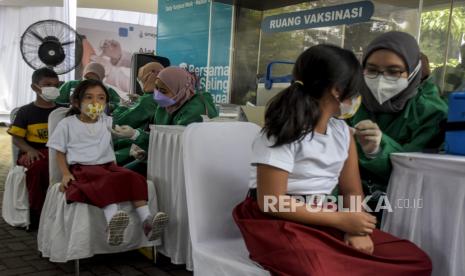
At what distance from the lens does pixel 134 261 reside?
2.61 m

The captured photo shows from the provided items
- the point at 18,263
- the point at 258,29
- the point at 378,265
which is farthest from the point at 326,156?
the point at 258,29

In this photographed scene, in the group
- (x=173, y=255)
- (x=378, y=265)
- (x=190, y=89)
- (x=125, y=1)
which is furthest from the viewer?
(x=125, y=1)

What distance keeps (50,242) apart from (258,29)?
11.3 feet

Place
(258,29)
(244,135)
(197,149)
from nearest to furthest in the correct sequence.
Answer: (197,149) → (244,135) → (258,29)

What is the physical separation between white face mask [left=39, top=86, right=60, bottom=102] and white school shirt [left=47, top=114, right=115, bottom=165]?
764 mm

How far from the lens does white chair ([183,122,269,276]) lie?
1304 mm

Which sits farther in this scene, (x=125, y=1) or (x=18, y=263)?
(x=125, y=1)

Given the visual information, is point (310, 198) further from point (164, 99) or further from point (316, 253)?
point (164, 99)

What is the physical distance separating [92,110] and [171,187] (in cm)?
60

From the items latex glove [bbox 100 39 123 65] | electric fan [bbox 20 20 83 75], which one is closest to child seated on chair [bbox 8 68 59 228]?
electric fan [bbox 20 20 83 75]

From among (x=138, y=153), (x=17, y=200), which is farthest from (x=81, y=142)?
(x=17, y=200)

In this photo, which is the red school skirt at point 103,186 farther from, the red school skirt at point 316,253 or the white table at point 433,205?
the white table at point 433,205

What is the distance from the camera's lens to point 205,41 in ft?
17.1

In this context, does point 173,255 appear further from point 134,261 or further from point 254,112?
point 254,112
